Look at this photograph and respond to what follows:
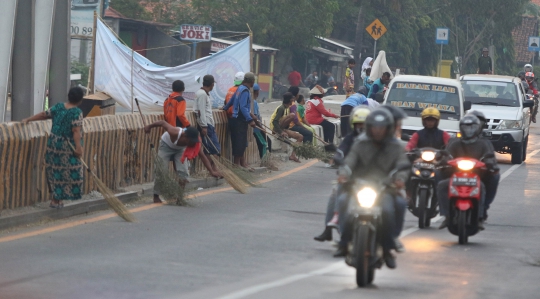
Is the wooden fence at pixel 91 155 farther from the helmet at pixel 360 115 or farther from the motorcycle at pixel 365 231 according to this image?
the motorcycle at pixel 365 231

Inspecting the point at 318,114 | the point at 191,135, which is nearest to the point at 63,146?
the point at 191,135

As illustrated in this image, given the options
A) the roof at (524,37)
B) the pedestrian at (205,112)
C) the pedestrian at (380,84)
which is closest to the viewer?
the pedestrian at (205,112)

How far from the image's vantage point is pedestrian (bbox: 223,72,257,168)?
54.7 ft

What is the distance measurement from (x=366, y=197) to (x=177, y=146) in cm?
569

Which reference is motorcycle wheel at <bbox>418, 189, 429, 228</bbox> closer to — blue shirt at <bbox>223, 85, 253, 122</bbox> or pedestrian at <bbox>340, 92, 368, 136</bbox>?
blue shirt at <bbox>223, 85, 253, 122</bbox>

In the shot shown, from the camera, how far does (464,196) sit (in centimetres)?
1045

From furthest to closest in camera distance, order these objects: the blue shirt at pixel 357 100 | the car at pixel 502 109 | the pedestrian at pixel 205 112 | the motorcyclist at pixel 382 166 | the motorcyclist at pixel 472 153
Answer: the car at pixel 502 109, the blue shirt at pixel 357 100, the pedestrian at pixel 205 112, the motorcyclist at pixel 472 153, the motorcyclist at pixel 382 166

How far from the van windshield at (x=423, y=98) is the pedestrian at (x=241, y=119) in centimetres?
381

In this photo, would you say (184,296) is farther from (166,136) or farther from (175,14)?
(175,14)

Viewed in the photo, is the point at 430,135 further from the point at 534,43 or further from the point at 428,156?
the point at 534,43

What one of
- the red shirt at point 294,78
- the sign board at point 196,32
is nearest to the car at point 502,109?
the sign board at point 196,32

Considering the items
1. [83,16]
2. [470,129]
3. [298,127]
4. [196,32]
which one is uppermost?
[83,16]

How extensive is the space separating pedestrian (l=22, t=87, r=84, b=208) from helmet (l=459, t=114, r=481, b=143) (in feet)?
14.1

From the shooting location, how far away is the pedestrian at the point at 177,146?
12820 millimetres
